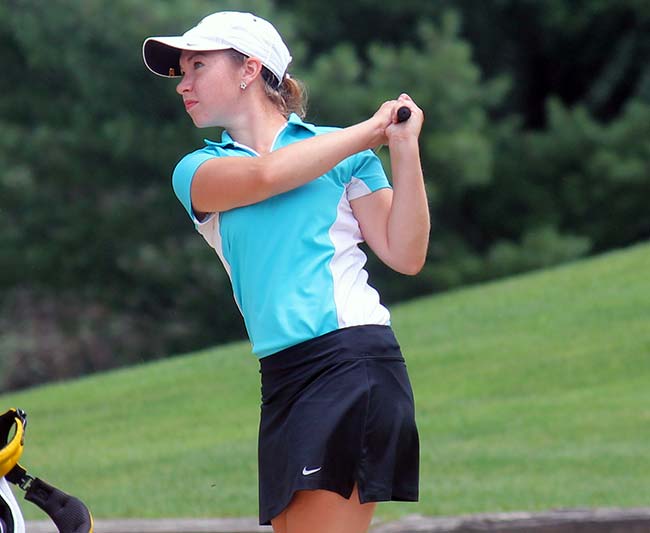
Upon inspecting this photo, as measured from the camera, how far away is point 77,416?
1122 cm

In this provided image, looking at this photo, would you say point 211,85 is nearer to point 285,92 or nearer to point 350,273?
point 285,92

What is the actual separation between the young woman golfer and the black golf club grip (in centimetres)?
1

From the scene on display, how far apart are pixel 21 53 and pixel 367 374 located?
71.8ft

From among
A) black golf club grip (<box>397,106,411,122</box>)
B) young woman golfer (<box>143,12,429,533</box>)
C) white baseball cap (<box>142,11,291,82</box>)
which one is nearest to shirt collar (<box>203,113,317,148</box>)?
young woman golfer (<box>143,12,429,533</box>)

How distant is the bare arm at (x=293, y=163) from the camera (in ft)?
9.43

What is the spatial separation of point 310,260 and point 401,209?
243 millimetres

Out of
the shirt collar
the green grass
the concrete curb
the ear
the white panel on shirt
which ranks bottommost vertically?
the green grass

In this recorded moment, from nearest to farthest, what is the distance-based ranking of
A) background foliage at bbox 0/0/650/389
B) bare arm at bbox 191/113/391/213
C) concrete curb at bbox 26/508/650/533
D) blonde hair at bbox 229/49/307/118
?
1. bare arm at bbox 191/113/391/213
2. blonde hair at bbox 229/49/307/118
3. concrete curb at bbox 26/508/650/533
4. background foliage at bbox 0/0/650/389

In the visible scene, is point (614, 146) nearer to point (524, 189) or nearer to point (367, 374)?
point (524, 189)

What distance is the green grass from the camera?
694 cm

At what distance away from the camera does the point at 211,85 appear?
306cm

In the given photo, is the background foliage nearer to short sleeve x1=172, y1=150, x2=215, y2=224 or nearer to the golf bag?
short sleeve x1=172, y1=150, x2=215, y2=224

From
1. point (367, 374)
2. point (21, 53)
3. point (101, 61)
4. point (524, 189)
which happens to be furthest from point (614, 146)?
point (367, 374)

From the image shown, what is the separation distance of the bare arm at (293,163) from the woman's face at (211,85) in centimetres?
19
